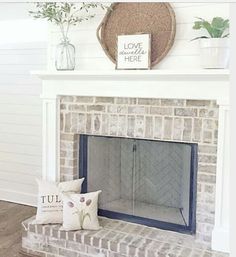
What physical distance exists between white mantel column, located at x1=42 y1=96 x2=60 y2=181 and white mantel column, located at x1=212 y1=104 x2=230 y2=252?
1337mm

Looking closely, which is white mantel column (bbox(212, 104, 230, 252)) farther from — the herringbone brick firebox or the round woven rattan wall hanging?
the round woven rattan wall hanging

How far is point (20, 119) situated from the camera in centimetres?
363

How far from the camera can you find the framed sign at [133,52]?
2404mm

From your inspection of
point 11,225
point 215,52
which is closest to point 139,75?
point 215,52

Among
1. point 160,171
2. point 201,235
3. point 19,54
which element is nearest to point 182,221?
point 201,235

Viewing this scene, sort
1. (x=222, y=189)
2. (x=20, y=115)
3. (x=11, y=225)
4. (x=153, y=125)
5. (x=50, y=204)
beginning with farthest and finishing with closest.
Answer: (x=20, y=115), (x=11, y=225), (x=50, y=204), (x=153, y=125), (x=222, y=189)

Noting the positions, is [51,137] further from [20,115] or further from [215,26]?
[215,26]

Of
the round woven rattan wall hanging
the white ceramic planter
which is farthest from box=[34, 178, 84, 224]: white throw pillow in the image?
the white ceramic planter

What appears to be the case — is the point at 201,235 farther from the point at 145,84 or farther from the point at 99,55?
the point at 99,55

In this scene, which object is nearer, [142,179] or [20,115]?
[142,179]

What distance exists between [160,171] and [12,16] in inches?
89.3

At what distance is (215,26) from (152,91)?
61 centimetres

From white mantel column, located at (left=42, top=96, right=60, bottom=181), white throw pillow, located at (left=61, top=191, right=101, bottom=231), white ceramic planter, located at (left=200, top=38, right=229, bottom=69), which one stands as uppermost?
white ceramic planter, located at (left=200, top=38, right=229, bottom=69)

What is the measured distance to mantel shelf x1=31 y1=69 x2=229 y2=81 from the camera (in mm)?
2143
